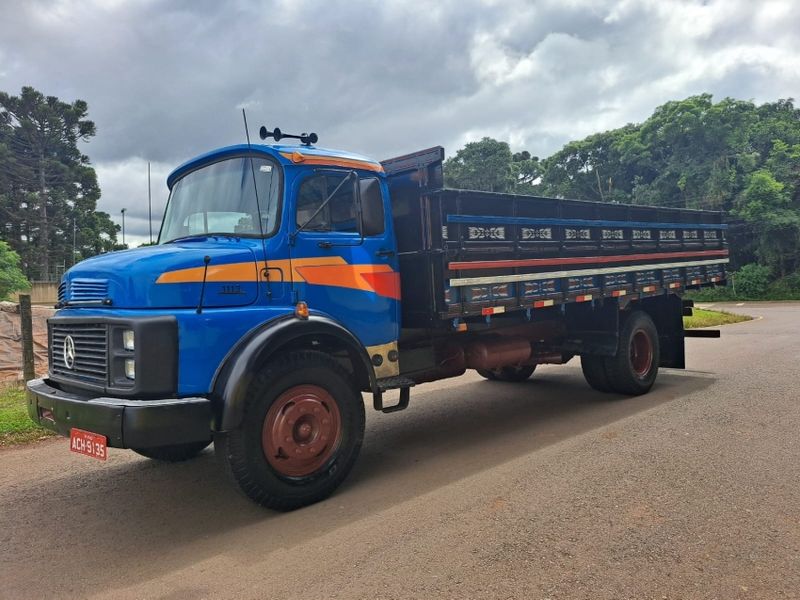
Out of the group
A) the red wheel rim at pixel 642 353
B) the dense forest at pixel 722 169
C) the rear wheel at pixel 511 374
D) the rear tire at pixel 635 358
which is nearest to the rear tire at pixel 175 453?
the rear wheel at pixel 511 374

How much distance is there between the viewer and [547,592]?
2812mm

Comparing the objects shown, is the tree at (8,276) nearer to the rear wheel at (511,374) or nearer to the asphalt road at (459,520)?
the asphalt road at (459,520)

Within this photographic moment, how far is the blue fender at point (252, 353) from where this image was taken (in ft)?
11.9

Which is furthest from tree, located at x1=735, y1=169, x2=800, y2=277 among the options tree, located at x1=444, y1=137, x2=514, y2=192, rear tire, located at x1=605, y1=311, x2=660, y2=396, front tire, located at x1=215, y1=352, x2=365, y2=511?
front tire, located at x1=215, y1=352, x2=365, y2=511

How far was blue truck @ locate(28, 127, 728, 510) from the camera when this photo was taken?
3.62 metres

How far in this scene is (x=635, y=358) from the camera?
25.5ft

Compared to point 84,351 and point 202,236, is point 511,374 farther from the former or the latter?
point 84,351

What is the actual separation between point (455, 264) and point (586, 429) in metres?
2.26

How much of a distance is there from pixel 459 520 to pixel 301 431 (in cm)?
126

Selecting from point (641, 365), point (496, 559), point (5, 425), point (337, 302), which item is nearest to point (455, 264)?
point (337, 302)

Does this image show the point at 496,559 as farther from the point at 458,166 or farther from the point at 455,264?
the point at 458,166

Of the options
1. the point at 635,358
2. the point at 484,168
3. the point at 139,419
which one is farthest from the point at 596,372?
the point at 484,168

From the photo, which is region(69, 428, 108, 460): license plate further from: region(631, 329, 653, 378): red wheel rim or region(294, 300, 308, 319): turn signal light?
region(631, 329, 653, 378): red wheel rim

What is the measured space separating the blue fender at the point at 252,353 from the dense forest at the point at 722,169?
1142 inches
